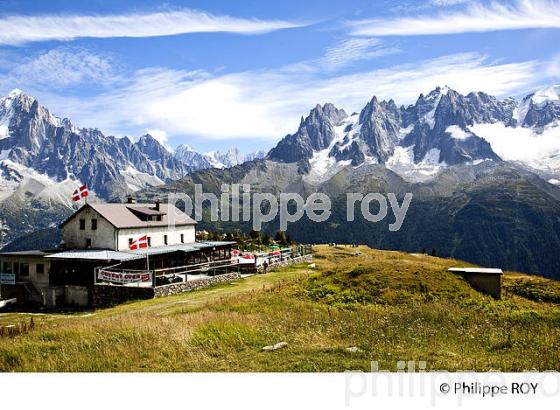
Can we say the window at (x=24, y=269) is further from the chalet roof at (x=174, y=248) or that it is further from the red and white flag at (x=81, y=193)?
the chalet roof at (x=174, y=248)

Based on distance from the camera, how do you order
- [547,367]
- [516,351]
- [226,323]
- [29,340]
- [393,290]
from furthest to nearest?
[393,290], [226,323], [29,340], [516,351], [547,367]

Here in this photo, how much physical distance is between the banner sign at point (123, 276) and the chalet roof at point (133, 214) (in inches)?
475

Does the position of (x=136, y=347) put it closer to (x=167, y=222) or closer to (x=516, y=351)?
(x=516, y=351)

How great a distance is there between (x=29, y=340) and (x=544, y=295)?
30.4 m

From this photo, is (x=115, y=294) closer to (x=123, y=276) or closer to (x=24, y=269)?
(x=123, y=276)

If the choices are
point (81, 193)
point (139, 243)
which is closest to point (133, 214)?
point (139, 243)

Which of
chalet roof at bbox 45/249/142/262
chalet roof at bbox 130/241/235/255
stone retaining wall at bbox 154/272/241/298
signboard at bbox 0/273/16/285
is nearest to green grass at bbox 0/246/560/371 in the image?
stone retaining wall at bbox 154/272/241/298

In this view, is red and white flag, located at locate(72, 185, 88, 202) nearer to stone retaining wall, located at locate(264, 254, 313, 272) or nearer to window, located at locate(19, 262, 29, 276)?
window, located at locate(19, 262, 29, 276)

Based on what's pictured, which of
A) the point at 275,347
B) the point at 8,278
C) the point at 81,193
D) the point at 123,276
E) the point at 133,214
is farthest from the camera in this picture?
the point at 133,214

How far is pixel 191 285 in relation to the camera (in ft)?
159

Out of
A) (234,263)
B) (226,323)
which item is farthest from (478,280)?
(234,263)

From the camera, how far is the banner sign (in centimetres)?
4538

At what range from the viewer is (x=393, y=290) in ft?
92.5

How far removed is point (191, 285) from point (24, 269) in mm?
21699
